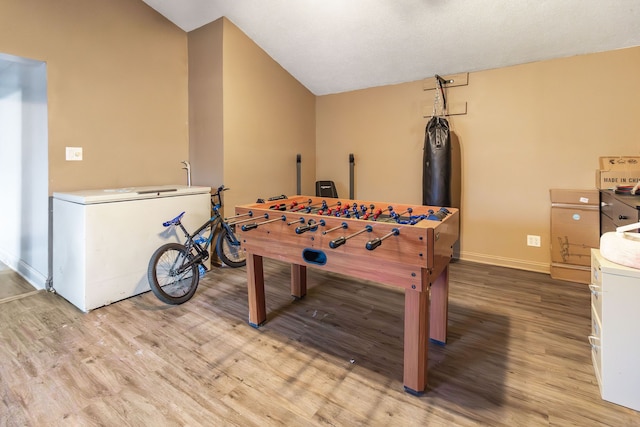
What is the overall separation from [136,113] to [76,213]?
4.12 ft

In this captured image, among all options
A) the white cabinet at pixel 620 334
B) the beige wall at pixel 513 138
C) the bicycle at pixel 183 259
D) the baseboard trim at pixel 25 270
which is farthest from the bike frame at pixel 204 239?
the white cabinet at pixel 620 334

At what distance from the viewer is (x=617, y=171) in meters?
2.79

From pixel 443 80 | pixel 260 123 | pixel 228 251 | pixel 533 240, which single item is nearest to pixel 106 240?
pixel 228 251

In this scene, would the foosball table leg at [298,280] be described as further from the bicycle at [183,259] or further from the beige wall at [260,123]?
the beige wall at [260,123]

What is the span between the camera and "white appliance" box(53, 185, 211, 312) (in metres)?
2.40

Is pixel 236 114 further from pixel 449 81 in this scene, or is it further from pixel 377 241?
pixel 377 241

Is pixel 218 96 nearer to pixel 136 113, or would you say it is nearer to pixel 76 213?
pixel 136 113

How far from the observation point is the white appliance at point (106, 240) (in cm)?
240

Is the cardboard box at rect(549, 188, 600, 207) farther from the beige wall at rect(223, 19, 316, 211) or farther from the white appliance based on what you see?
the white appliance

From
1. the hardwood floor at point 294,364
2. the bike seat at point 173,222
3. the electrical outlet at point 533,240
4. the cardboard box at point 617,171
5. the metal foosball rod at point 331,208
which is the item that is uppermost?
the cardboard box at point 617,171

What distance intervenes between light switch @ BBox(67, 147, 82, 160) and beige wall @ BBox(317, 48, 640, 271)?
3051 mm

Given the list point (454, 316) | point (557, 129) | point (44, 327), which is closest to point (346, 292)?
point (454, 316)

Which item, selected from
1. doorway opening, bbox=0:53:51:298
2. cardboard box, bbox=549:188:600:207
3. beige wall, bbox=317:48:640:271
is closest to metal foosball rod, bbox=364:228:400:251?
cardboard box, bbox=549:188:600:207

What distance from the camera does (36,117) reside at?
9.01 feet
